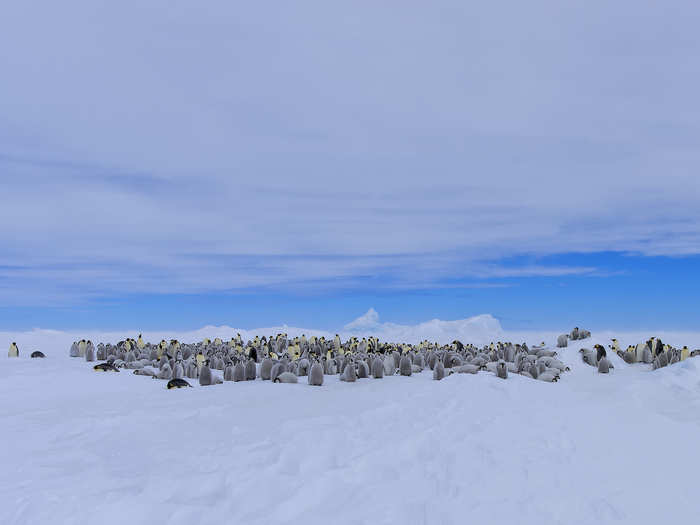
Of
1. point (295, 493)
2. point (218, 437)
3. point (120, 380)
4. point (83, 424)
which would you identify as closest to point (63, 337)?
point (120, 380)

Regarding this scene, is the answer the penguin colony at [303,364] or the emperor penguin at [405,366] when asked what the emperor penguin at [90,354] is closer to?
the penguin colony at [303,364]

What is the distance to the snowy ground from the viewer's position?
4734 millimetres

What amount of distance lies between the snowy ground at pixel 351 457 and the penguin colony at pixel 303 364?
76.4 inches

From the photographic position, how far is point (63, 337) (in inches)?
934

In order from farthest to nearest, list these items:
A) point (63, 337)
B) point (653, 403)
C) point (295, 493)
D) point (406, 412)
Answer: point (63, 337)
point (653, 403)
point (406, 412)
point (295, 493)

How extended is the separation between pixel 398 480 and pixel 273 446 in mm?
1603

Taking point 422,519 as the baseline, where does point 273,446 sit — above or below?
above

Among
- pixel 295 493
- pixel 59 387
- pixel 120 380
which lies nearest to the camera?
pixel 295 493

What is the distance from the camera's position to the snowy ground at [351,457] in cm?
473

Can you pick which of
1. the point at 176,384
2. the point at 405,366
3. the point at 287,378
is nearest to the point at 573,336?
the point at 405,366

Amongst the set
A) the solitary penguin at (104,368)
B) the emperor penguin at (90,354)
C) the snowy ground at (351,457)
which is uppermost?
the emperor penguin at (90,354)

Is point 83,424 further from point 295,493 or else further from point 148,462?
point 295,493

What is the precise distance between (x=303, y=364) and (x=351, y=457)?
714cm

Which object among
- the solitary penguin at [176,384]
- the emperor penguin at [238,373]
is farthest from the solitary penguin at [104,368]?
the emperor penguin at [238,373]
